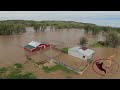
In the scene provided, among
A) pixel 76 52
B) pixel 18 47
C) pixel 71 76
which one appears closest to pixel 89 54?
pixel 76 52

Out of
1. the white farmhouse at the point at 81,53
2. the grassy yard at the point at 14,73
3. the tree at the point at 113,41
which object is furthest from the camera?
the tree at the point at 113,41

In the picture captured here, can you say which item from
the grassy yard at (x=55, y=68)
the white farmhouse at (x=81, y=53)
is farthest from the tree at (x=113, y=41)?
the grassy yard at (x=55, y=68)

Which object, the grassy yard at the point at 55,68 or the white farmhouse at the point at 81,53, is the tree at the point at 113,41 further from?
the grassy yard at the point at 55,68

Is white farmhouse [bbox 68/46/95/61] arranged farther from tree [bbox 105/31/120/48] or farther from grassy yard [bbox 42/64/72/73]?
tree [bbox 105/31/120/48]

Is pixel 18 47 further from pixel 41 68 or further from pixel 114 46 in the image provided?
pixel 114 46

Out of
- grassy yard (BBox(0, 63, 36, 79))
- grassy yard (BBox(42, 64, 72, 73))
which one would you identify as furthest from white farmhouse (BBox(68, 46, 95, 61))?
grassy yard (BBox(0, 63, 36, 79))

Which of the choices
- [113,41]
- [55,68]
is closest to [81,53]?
[55,68]

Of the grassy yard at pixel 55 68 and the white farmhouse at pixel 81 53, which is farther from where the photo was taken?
the white farmhouse at pixel 81 53

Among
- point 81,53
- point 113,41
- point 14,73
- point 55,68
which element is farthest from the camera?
point 113,41

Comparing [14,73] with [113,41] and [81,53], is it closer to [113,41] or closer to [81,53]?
[81,53]

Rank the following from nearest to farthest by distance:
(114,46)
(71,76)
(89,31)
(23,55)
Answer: (71,76) → (23,55) → (114,46) → (89,31)

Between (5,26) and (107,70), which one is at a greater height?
(5,26)
